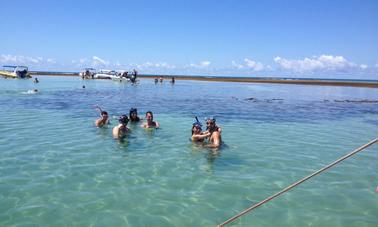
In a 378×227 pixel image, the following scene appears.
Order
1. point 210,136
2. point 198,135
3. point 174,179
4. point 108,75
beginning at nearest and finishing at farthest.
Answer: point 174,179 < point 210,136 < point 198,135 < point 108,75

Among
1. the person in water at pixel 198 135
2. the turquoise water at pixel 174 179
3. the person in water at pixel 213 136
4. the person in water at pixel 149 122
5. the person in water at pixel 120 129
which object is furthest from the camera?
the person in water at pixel 149 122

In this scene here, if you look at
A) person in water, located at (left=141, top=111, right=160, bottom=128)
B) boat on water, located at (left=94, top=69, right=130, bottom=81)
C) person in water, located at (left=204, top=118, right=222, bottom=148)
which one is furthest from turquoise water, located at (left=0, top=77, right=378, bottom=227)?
boat on water, located at (left=94, top=69, right=130, bottom=81)

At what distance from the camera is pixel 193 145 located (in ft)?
45.9

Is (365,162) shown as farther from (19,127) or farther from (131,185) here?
(19,127)

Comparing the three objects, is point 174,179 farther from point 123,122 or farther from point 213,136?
point 123,122

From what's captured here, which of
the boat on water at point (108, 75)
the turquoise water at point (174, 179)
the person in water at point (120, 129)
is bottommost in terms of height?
the turquoise water at point (174, 179)

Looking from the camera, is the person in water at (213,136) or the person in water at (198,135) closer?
the person in water at (213,136)

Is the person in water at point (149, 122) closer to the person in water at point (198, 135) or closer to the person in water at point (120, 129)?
the person in water at point (120, 129)

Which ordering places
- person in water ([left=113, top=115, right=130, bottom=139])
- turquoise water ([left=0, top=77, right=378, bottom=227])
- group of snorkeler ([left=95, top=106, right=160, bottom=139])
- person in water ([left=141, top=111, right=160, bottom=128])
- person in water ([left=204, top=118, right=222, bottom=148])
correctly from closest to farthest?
turquoise water ([left=0, top=77, right=378, bottom=227])
person in water ([left=204, top=118, right=222, bottom=148])
person in water ([left=113, top=115, right=130, bottom=139])
group of snorkeler ([left=95, top=106, right=160, bottom=139])
person in water ([left=141, top=111, right=160, bottom=128])

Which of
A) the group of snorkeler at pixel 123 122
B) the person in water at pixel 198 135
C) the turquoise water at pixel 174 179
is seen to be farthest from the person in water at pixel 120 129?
the person in water at pixel 198 135

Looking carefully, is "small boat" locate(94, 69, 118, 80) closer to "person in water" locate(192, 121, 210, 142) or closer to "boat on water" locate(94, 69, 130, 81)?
"boat on water" locate(94, 69, 130, 81)

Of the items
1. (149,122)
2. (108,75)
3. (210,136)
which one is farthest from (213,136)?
(108,75)

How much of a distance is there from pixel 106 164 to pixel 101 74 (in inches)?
3086

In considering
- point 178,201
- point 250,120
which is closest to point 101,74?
point 250,120
